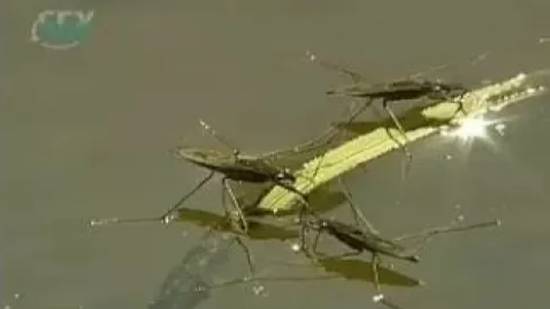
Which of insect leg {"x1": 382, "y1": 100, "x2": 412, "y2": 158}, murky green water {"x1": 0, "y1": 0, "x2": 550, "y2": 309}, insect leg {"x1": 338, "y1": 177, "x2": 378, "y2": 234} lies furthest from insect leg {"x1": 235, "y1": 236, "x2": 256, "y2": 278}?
insect leg {"x1": 382, "y1": 100, "x2": 412, "y2": 158}

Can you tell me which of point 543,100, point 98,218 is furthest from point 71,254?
point 543,100

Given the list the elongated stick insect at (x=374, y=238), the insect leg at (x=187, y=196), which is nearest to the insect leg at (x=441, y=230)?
the elongated stick insect at (x=374, y=238)

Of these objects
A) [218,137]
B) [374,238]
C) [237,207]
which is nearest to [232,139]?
[218,137]

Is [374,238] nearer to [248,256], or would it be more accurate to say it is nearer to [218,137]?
[248,256]

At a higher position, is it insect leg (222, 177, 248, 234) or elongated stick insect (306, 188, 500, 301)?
insect leg (222, 177, 248, 234)

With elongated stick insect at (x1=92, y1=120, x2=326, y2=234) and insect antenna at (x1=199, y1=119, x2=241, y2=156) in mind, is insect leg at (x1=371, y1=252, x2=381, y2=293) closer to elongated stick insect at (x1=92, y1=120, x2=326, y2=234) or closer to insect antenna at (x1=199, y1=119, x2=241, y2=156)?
elongated stick insect at (x1=92, y1=120, x2=326, y2=234)

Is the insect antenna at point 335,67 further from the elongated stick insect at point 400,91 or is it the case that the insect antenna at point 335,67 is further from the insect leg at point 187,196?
the insect leg at point 187,196
